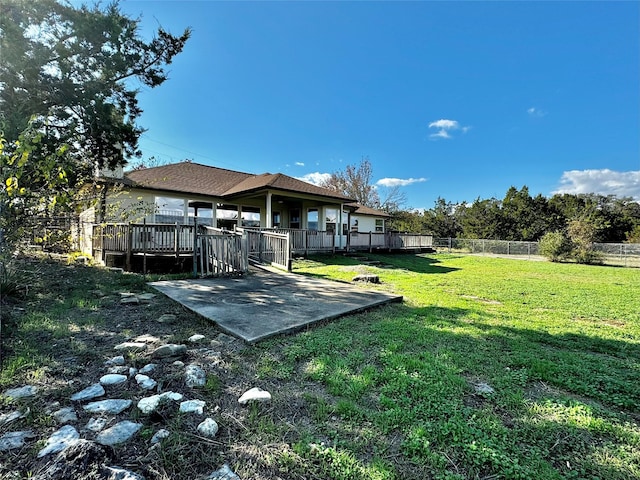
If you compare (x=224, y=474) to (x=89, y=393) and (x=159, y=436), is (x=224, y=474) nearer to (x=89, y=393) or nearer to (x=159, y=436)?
(x=159, y=436)

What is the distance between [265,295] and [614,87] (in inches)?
666

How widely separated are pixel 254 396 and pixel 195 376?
24.2 inches

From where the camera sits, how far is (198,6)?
27.2 feet

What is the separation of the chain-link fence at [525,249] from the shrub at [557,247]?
6.08 ft

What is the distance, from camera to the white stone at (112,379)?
2271mm

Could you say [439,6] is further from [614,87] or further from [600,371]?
[600,371]

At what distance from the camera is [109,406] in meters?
1.96

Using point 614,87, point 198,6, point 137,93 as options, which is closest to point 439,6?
point 198,6

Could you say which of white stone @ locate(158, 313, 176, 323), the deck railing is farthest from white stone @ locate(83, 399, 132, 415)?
the deck railing

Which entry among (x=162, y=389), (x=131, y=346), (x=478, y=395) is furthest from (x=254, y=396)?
(x=478, y=395)

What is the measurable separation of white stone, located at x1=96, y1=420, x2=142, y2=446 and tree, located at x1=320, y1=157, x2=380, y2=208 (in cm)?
3199

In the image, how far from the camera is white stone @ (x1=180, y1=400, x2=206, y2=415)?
1.96 meters

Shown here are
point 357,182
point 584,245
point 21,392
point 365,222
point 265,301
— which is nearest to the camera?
point 21,392

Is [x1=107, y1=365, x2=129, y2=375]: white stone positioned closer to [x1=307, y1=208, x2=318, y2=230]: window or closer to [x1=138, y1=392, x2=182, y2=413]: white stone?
[x1=138, y1=392, x2=182, y2=413]: white stone
